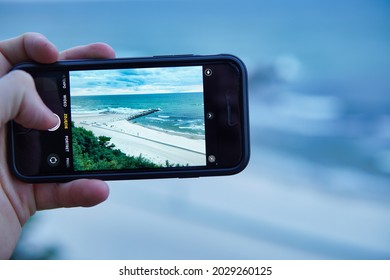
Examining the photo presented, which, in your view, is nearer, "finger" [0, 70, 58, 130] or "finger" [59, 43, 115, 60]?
"finger" [0, 70, 58, 130]

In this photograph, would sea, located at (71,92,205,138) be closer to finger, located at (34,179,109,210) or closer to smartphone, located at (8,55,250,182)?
smartphone, located at (8,55,250,182)

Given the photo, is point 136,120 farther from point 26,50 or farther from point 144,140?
point 26,50

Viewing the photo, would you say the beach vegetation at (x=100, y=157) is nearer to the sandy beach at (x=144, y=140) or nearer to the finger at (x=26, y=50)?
the sandy beach at (x=144, y=140)

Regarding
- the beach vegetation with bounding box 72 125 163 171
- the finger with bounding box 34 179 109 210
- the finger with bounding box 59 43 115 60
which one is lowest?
the finger with bounding box 34 179 109 210

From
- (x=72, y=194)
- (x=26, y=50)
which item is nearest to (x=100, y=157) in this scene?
(x=72, y=194)

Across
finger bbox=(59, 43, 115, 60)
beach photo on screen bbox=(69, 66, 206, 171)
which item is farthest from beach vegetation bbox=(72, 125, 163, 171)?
finger bbox=(59, 43, 115, 60)
